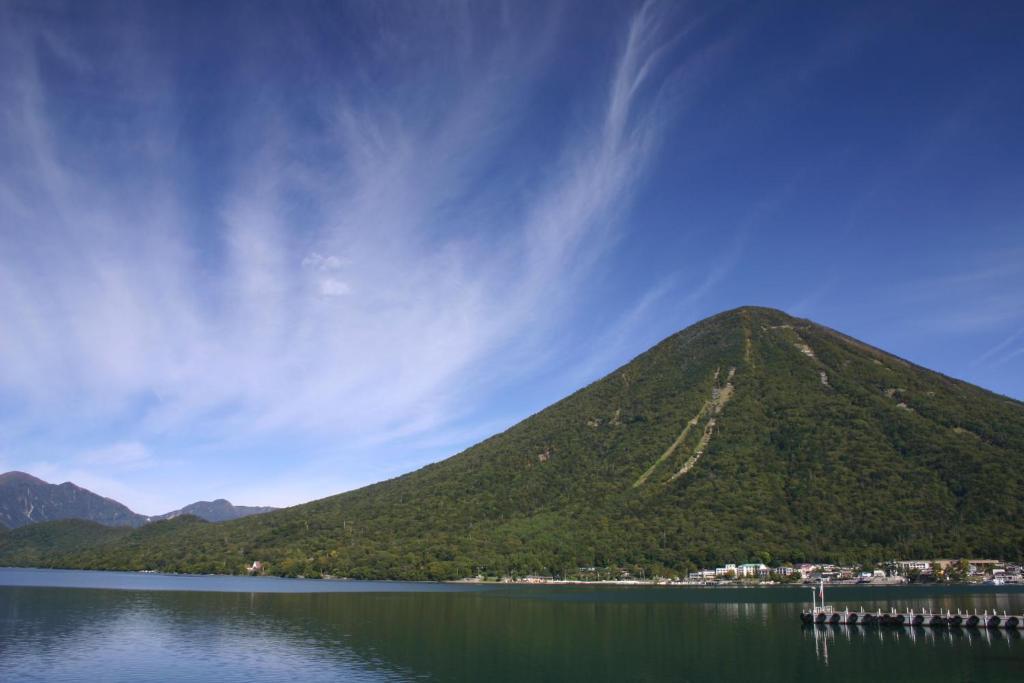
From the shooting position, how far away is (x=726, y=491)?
153250mm

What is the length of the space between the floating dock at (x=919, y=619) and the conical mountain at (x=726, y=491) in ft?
224

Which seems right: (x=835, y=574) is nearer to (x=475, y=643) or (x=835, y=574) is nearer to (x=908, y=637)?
(x=908, y=637)

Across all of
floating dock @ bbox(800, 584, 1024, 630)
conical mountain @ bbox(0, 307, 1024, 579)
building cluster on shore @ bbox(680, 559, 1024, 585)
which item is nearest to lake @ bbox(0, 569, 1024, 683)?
floating dock @ bbox(800, 584, 1024, 630)

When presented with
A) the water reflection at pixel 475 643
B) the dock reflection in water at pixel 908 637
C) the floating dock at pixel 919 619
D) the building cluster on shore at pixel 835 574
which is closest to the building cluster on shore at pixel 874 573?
the building cluster on shore at pixel 835 574

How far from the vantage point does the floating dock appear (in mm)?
60125

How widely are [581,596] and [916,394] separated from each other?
122 m

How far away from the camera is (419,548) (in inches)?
6245

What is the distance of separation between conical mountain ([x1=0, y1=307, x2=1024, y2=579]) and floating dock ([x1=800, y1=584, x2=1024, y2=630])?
224 feet

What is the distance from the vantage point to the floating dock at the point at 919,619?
6012 centimetres

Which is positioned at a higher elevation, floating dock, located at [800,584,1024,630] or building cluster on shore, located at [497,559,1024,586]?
floating dock, located at [800,584,1024,630]

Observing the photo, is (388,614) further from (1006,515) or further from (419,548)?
(1006,515)

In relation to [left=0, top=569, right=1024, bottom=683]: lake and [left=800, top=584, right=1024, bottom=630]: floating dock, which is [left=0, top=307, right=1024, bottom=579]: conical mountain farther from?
[left=800, top=584, right=1024, bottom=630]: floating dock

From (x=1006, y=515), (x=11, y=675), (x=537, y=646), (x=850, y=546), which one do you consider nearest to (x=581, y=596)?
(x=537, y=646)

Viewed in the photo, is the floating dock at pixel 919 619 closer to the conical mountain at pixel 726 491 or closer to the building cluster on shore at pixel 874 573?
the building cluster on shore at pixel 874 573
